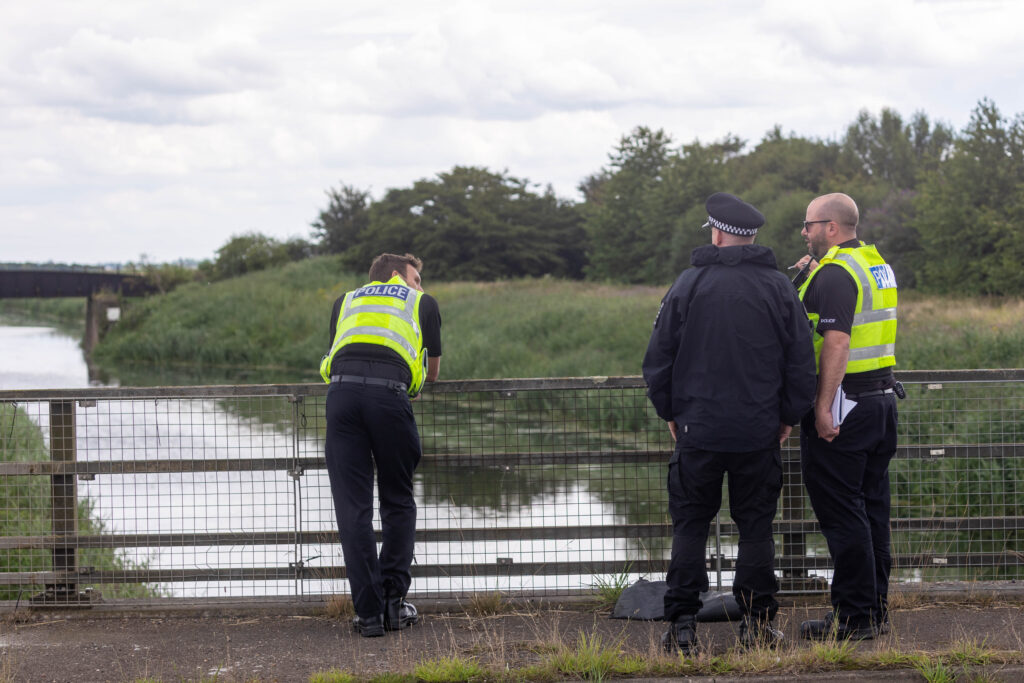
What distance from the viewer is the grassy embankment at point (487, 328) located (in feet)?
64.4

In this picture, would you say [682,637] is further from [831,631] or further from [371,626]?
[371,626]

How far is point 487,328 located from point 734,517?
26.5m

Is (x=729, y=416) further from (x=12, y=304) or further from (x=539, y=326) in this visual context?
(x=12, y=304)

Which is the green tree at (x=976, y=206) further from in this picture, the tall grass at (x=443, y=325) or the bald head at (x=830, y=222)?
the bald head at (x=830, y=222)

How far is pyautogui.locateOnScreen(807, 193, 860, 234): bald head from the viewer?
4.79 m

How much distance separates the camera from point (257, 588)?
7.29 meters

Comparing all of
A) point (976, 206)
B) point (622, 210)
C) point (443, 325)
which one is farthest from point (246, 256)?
point (976, 206)

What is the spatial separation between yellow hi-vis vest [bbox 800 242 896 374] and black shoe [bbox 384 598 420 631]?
2.31 meters

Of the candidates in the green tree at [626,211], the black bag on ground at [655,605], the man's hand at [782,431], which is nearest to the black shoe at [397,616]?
the black bag on ground at [655,605]

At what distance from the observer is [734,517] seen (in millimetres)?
4559

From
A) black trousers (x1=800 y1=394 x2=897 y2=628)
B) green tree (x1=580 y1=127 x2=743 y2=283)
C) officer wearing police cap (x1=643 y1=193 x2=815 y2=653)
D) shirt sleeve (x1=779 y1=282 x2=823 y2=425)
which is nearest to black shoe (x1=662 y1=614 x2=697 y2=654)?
officer wearing police cap (x1=643 y1=193 x2=815 y2=653)

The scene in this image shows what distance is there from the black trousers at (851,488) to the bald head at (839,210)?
0.82 m

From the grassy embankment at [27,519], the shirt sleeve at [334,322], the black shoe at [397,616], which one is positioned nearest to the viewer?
the black shoe at [397,616]

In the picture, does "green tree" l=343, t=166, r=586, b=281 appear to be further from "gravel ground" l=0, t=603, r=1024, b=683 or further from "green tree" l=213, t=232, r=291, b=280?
"gravel ground" l=0, t=603, r=1024, b=683
